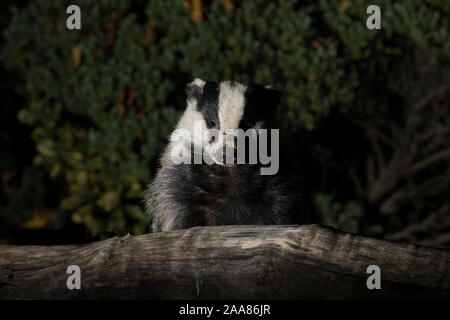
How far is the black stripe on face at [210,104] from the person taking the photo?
3443 millimetres

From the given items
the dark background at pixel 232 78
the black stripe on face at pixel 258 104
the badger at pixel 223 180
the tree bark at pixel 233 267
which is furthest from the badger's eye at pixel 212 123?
the dark background at pixel 232 78

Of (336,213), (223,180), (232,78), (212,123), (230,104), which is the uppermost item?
(232,78)

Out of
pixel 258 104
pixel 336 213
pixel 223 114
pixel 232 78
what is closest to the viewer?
pixel 223 114

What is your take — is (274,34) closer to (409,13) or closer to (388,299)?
(409,13)

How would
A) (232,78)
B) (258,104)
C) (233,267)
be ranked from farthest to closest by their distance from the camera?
(232,78), (258,104), (233,267)

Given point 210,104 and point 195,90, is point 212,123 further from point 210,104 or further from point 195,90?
point 195,90

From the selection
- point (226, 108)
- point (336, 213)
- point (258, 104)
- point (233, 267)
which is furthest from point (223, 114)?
point (336, 213)

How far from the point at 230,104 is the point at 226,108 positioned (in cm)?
4

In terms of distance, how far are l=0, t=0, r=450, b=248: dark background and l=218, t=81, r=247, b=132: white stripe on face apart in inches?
50.6

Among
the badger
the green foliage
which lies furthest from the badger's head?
the green foliage

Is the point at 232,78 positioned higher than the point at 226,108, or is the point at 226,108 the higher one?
the point at 232,78

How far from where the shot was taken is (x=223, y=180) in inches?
134

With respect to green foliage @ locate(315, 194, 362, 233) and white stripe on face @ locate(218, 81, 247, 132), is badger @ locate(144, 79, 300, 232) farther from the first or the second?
green foliage @ locate(315, 194, 362, 233)

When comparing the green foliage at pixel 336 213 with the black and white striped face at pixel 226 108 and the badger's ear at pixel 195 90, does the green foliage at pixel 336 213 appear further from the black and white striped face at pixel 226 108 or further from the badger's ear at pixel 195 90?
the badger's ear at pixel 195 90
